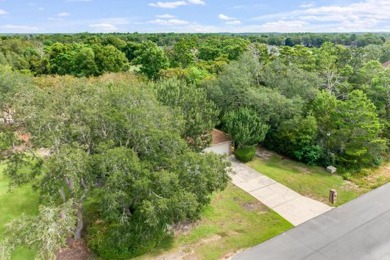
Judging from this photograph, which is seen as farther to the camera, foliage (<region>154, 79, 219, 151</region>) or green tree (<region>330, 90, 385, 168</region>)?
green tree (<region>330, 90, 385, 168</region>)

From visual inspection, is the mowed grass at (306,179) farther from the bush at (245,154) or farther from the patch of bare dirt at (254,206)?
the patch of bare dirt at (254,206)

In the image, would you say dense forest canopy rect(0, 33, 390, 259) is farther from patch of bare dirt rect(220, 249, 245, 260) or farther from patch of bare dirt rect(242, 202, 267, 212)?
patch of bare dirt rect(242, 202, 267, 212)

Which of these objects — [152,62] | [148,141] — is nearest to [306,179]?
[148,141]

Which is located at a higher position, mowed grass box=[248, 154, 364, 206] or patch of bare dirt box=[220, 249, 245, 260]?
mowed grass box=[248, 154, 364, 206]

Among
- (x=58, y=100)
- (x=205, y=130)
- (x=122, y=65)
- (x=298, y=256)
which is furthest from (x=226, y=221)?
(x=122, y=65)

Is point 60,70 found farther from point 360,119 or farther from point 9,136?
point 360,119

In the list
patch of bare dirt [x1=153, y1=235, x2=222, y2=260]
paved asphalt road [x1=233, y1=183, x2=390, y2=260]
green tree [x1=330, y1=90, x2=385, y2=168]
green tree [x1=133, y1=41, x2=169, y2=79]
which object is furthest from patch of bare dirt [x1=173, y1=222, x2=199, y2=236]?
green tree [x1=133, y1=41, x2=169, y2=79]

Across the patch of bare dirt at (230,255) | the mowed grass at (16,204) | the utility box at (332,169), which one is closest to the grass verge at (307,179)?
the utility box at (332,169)

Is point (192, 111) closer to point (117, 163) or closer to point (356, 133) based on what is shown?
point (117, 163)
